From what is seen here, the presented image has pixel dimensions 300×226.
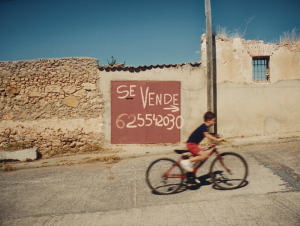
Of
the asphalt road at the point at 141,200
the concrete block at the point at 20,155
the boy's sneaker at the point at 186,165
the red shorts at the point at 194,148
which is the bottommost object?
the asphalt road at the point at 141,200

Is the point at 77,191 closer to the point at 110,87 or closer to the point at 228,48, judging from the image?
the point at 110,87

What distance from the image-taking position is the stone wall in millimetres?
8094

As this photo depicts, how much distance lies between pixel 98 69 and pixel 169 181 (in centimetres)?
562

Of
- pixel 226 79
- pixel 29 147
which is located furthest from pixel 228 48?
pixel 29 147

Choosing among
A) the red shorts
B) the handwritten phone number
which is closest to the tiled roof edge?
the handwritten phone number

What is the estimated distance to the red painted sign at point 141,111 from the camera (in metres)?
8.23

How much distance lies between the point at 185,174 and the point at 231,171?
92 centimetres

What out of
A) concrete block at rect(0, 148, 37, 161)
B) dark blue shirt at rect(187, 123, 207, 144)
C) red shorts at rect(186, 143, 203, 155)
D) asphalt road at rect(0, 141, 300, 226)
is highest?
dark blue shirt at rect(187, 123, 207, 144)

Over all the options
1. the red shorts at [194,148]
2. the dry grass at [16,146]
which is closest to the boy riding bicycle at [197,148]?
the red shorts at [194,148]

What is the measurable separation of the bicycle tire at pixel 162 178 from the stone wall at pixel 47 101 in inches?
189

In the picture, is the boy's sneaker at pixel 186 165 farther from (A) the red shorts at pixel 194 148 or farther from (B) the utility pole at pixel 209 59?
(B) the utility pole at pixel 209 59

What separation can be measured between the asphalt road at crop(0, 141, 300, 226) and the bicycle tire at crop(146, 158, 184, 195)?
15 centimetres

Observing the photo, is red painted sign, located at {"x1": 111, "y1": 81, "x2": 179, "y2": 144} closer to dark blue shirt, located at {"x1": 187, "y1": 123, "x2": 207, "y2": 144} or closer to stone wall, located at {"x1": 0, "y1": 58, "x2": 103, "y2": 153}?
stone wall, located at {"x1": 0, "y1": 58, "x2": 103, "y2": 153}

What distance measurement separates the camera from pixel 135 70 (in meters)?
8.26
